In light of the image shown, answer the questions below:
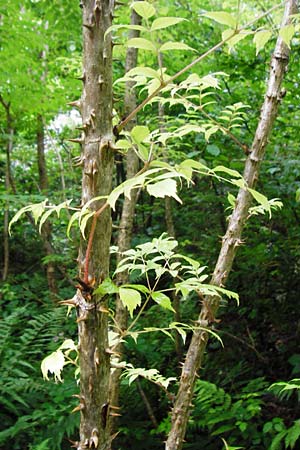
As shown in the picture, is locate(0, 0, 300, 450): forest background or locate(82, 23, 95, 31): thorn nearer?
locate(82, 23, 95, 31): thorn

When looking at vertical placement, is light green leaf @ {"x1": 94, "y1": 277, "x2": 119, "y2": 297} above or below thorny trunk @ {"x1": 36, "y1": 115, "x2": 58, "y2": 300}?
above

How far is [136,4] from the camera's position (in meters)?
0.69

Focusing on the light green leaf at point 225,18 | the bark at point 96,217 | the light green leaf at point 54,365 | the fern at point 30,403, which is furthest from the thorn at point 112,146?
the fern at point 30,403

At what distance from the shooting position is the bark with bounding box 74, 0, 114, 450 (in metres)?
0.76

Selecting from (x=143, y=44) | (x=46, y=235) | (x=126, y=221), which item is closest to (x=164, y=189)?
(x=143, y=44)

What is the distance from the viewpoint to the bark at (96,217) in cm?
76

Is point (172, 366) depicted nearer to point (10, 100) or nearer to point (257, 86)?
point (257, 86)

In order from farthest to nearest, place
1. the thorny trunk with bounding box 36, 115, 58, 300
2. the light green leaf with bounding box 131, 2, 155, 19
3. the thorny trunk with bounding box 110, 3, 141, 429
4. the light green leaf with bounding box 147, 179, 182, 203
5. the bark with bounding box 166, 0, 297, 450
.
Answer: the thorny trunk with bounding box 36, 115, 58, 300 < the thorny trunk with bounding box 110, 3, 141, 429 < the bark with bounding box 166, 0, 297, 450 < the light green leaf with bounding box 131, 2, 155, 19 < the light green leaf with bounding box 147, 179, 182, 203

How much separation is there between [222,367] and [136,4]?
9.94 feet

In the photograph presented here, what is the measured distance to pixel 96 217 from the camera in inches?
29.5

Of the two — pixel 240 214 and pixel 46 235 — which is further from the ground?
pixel 240 214

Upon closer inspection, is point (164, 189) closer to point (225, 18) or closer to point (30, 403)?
point (225, 18)

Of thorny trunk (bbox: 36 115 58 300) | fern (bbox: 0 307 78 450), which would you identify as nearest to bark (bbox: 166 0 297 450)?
fern (bbox: 0 307 78 450)

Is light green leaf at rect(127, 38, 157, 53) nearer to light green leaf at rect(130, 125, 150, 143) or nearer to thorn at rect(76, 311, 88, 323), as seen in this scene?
light green leaf at rect(130, 125, 150, 143)
